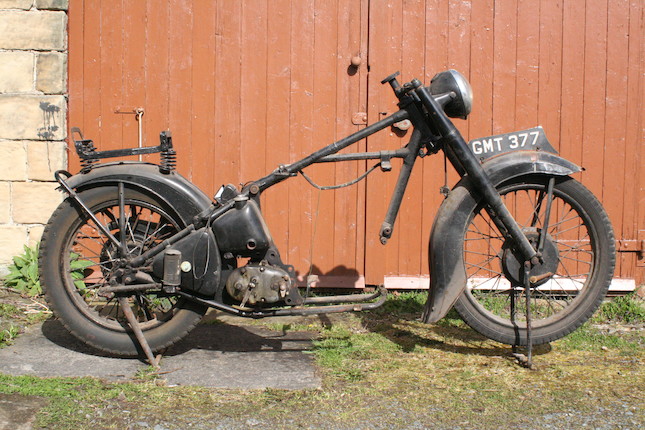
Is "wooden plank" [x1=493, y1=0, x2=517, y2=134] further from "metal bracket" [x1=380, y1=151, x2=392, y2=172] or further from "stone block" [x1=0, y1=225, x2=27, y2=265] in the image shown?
"stone block" [x1=0, y1=225, x2=27, y2=265]

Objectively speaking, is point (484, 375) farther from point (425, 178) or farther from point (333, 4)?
point (333, 4)

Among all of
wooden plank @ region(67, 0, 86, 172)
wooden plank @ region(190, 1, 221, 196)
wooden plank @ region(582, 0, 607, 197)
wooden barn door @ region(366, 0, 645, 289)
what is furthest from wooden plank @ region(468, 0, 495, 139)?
wooden plank @ region(67, 0, 86, 172)

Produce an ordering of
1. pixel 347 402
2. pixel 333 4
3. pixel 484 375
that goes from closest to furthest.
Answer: pixel 347 402
pixel 484 375
pixel 333 4

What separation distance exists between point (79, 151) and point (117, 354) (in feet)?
3.74

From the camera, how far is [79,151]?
12.1ft

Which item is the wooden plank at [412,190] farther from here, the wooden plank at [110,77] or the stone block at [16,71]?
the stone block at [16,71]

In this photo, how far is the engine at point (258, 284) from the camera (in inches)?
142

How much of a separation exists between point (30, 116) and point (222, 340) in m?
2.37

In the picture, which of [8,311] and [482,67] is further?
[482,67]

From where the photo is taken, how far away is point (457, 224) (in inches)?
146

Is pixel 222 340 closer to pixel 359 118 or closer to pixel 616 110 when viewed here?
pixel 359 118

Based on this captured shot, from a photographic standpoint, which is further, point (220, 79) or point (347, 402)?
point (220, 79)

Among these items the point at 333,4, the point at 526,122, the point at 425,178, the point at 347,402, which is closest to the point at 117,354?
the point at 347,402

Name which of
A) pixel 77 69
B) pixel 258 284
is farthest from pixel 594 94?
pixel 77 69
